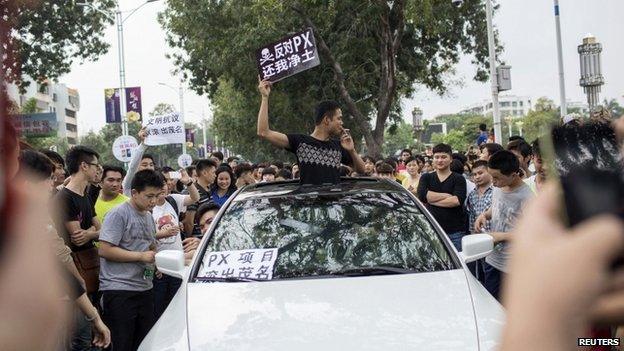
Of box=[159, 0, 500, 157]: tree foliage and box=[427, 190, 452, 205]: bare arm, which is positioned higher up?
box=[159, 0, 500, 157]: tree foliage

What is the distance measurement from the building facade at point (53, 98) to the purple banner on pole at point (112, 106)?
22118 millimetres

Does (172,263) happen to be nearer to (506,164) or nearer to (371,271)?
(371,271)

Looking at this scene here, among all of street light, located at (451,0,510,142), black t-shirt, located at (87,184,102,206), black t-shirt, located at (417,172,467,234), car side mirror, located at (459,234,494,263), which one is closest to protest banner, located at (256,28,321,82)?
black t-shirt, located at (417,172,467,234)

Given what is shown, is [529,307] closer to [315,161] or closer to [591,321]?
[591,321]

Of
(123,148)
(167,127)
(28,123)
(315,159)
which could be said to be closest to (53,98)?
(28,123)

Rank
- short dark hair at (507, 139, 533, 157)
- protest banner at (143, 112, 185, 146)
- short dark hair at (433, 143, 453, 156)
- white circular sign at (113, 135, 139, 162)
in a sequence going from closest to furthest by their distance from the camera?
1. short dark hair at (433, 143, 453, 156)
2. short dark hair at (507, 139, 533, 157)
3. protest banner at (143, 112, 185, 146)
4. white circular sign at (113, 135, 139, 162)

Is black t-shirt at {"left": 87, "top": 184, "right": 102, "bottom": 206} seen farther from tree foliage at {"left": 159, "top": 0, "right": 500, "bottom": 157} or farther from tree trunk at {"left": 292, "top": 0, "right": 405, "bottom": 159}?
tree trunk at {"left": 292, "top": 0, "right": 405, "bottom": 159}

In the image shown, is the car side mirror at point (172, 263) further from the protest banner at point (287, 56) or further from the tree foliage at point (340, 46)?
the tree foliage at point (340, 46)

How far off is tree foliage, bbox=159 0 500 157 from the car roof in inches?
356

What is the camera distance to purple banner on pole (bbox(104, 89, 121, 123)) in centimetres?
2284

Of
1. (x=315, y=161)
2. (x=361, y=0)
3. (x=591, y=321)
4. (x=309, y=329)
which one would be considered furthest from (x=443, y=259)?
(x=361, y=0)

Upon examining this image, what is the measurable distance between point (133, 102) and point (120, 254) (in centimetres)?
1900

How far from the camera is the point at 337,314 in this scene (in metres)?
3.00

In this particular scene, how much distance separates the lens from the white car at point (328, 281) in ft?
9.32
